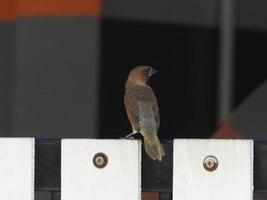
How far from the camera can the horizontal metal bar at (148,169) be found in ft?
4.83

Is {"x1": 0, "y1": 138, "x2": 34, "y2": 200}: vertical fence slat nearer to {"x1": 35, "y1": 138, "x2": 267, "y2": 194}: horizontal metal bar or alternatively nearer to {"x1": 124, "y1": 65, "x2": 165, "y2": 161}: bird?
{"x1": 35, "y1": 138, "x2": 267, "y2": 194}: horizontal metal bar

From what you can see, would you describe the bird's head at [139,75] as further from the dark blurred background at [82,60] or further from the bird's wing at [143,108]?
the dark blurred background at [82,60]

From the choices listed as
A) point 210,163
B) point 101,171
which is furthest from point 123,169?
point 210,163

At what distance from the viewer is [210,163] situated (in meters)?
1.48

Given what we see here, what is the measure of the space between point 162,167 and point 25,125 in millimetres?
2139

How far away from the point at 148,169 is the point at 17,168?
0.22 metres

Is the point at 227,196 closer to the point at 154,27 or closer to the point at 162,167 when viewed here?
the point at 162,167

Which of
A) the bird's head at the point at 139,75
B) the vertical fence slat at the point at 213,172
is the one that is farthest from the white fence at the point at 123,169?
the bird's head at the point at 139,75

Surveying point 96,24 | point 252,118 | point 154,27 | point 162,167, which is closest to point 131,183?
point 162,167

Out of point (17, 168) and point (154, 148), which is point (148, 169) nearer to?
point (154, 148)

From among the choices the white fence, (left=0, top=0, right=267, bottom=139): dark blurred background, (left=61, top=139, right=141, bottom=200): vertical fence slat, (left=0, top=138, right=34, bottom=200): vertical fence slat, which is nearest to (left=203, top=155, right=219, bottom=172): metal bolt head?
the white fence

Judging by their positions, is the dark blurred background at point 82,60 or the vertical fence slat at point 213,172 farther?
the dark blurred background at point 82,60

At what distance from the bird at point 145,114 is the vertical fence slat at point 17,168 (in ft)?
0.57

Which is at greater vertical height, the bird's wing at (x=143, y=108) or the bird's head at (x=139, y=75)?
the bird's head at (x=139, y=75)
